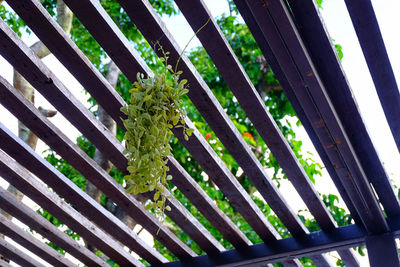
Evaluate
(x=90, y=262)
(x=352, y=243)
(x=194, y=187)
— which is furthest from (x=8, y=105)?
(x=352, y=243)

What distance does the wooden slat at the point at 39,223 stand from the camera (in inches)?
129

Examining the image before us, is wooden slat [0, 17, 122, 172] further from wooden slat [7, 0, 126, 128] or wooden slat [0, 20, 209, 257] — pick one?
wooden slat [7, 0, 126, 128]

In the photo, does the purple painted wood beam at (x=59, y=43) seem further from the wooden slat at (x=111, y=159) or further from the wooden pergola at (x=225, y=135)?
the wooden slat at (x=111, y=159)

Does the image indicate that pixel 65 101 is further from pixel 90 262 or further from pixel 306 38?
pixel 90 262

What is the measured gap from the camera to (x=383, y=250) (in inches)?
130

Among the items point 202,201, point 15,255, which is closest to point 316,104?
point 202,201

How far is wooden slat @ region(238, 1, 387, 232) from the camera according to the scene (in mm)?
2129

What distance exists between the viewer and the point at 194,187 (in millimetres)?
3154

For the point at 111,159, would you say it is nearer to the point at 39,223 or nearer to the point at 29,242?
the point at 39,223

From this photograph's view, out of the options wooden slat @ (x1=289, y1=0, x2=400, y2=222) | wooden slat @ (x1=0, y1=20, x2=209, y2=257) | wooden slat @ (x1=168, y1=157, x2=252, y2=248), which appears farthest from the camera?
wooden slat @ (x1=168, y1=157, x2=252, y2=248)

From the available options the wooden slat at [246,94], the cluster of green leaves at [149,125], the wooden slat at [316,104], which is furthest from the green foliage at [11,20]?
the cluster of green leaves at [149,125]

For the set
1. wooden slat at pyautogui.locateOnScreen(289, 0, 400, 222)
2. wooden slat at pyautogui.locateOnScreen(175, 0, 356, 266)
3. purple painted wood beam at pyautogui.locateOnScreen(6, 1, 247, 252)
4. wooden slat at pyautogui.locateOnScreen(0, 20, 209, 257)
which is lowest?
wooden slat at pyautogui.locateOnScreen(0, 20, 209, 257)

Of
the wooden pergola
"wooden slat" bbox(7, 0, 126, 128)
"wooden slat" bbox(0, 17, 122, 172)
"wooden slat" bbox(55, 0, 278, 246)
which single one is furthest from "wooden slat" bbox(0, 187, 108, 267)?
"wooden slat" bbox(55, 0, 278, 246)

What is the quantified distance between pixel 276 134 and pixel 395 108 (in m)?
0.58
